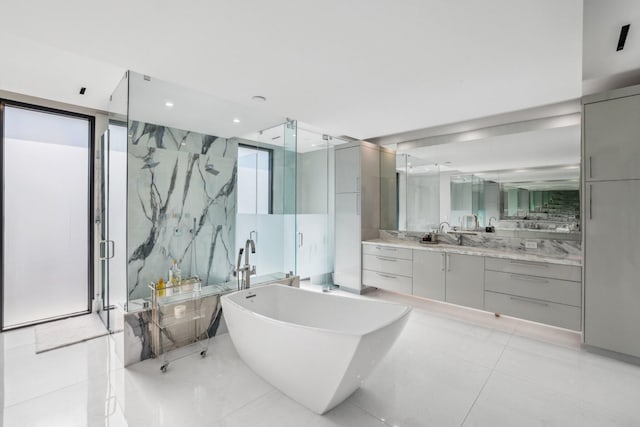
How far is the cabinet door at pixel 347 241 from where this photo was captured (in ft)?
15.0

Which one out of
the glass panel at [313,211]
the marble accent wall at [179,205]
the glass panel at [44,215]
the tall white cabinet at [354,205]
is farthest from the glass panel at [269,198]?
the glass panel at [44,215]

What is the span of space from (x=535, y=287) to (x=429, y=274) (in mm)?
1111

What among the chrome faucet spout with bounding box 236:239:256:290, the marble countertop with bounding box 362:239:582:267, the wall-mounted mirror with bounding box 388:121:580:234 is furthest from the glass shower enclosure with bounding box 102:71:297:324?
the wall-mounted mirror with bounding box 388:121:580:234

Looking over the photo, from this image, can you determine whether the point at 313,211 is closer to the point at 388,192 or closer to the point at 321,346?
the point at 388,192

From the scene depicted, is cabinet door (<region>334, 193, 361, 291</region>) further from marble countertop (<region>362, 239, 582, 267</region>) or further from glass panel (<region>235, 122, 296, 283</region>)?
glass panel (<region>235, 122, 296, 283</region>)

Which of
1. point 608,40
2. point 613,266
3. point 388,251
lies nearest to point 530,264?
point 613,266

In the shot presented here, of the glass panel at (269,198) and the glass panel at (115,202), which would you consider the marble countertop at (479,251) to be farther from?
the glass panel at (115,202)

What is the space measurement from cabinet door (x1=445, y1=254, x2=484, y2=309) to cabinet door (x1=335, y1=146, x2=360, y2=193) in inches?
67.7

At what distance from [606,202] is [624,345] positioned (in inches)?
48.1

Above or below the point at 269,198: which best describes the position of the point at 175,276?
below

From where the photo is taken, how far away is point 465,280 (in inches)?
137

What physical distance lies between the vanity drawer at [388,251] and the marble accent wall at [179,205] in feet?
6.67

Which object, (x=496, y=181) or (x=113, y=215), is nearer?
(x=113, y=215)

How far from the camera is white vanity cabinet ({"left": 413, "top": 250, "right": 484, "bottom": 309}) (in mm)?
3410
